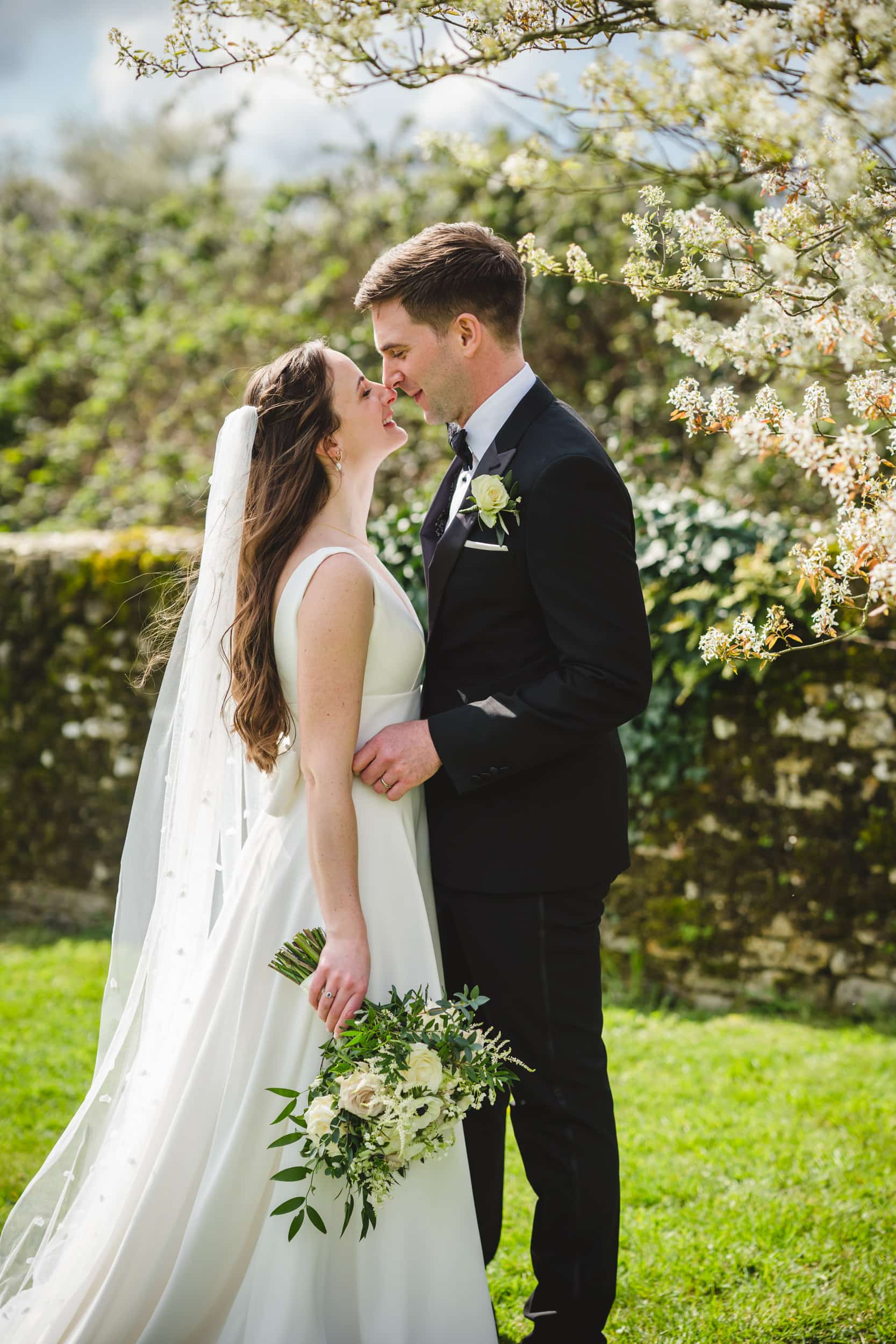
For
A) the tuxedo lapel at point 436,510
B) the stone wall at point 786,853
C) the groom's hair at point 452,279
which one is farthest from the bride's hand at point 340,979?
the stone wall at point 786,853

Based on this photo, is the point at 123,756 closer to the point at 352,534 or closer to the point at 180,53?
the point at 352,534

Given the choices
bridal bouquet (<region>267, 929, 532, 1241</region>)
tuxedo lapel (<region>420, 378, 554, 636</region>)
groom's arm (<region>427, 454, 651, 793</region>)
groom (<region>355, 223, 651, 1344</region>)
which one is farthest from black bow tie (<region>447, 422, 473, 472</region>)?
bridal bouquet (<region>267, 929, 532, 1241</region>)

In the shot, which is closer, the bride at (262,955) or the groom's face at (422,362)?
the bride at (262,955)

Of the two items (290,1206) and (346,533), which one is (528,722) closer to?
(346,533)

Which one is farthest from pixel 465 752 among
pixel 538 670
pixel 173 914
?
pixel 173 914

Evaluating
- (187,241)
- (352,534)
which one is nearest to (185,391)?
(187,241)

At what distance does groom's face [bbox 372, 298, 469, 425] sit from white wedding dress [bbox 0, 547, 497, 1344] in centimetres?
49

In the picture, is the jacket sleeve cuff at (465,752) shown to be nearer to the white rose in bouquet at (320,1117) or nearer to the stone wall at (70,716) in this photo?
the white rose in bouquet at (320,1117)

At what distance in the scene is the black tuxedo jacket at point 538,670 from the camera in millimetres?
2307

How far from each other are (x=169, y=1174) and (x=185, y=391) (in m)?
8.72

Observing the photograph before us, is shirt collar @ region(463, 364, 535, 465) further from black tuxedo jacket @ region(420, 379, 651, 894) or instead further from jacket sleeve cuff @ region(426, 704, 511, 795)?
jacket sleeve cuff @ region(426, 704, 511, 795)

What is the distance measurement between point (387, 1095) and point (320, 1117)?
0.15 metres

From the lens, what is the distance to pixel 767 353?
6.44 ft

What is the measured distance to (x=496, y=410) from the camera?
8.48 ft
